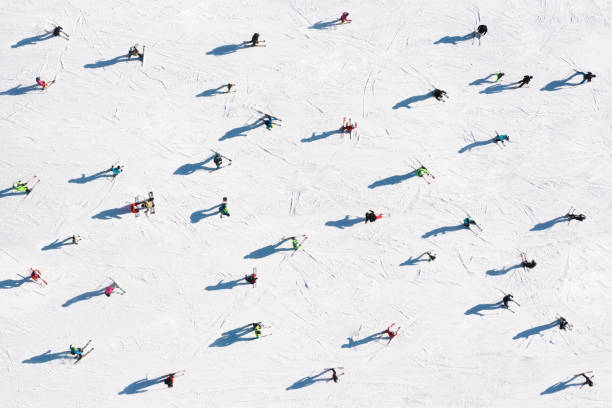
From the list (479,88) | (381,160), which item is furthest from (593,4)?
(381,160)

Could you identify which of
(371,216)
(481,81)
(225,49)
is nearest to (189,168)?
(225,49)

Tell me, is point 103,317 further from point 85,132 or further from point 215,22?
point 215,22

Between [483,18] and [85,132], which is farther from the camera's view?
[483,18]

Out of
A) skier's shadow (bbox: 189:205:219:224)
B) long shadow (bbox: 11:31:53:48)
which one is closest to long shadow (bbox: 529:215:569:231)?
skier's shadow (bbox: 189:205:219:224)

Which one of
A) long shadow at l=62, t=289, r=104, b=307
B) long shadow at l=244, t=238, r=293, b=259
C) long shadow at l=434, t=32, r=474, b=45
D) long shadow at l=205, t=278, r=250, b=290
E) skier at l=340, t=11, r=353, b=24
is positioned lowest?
long shadow at l=62, t=289, r=104, b=307

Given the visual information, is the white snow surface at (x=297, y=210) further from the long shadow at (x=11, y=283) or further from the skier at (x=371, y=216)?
the skier at (x=371, y=216)

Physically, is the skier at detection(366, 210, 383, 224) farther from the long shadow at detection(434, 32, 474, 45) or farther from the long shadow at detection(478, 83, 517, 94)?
the long shadow at detection(434, 32, 474, 45)
